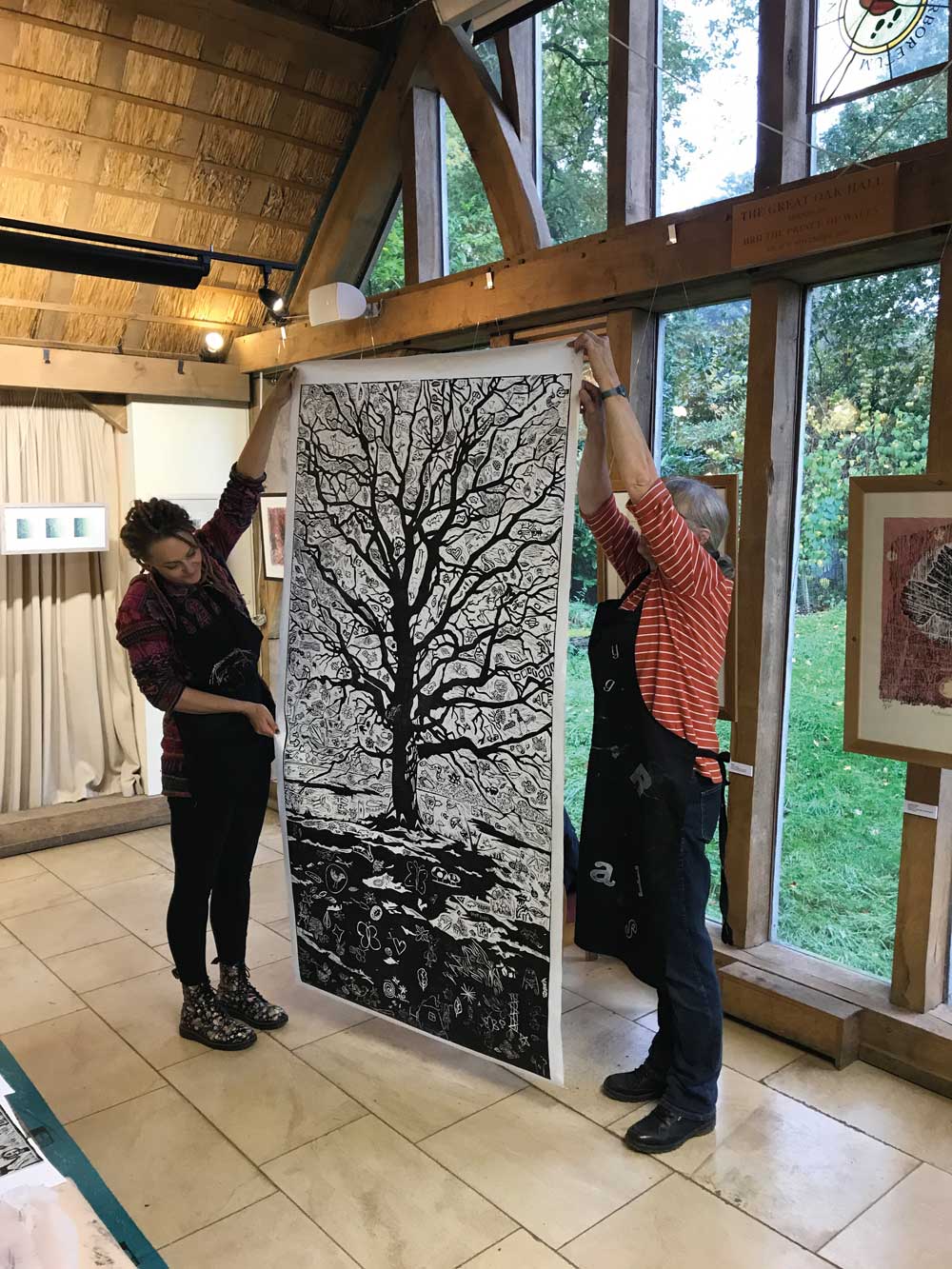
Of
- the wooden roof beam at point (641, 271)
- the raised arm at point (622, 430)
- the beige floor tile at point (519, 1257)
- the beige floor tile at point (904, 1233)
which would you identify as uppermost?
the wooden roof beam at point (641, 271)

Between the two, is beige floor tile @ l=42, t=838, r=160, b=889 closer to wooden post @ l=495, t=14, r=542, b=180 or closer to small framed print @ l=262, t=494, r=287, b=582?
small framed print @ l=262, t=494, r=287, b=582

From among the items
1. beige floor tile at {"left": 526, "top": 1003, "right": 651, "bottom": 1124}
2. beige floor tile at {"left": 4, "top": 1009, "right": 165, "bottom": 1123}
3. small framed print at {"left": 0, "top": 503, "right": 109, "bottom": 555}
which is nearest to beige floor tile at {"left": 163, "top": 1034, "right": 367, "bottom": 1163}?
beige floor tile at {"left": 4, "top": 1009, "right": 165, "bottom": 1123}

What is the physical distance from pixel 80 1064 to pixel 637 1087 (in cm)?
161

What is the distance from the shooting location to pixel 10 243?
350 cm

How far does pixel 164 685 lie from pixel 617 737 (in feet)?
4.01

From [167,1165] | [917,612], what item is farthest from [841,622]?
[167,1165]

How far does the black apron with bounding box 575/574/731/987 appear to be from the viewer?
2.34m

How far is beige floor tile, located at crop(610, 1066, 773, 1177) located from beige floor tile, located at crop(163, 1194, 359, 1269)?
2.58ft

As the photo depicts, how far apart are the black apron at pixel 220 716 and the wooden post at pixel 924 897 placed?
188 centimetres

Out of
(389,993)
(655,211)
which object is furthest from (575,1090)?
(655,211)

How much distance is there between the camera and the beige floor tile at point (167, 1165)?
7.46ft

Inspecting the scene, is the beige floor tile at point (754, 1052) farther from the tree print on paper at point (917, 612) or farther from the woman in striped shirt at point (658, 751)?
the tree print on paper at point (917, 612)

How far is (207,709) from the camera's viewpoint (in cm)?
274

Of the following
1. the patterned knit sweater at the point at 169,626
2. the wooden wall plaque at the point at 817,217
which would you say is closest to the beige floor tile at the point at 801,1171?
the patterned knit sweater at the point at 169,626
